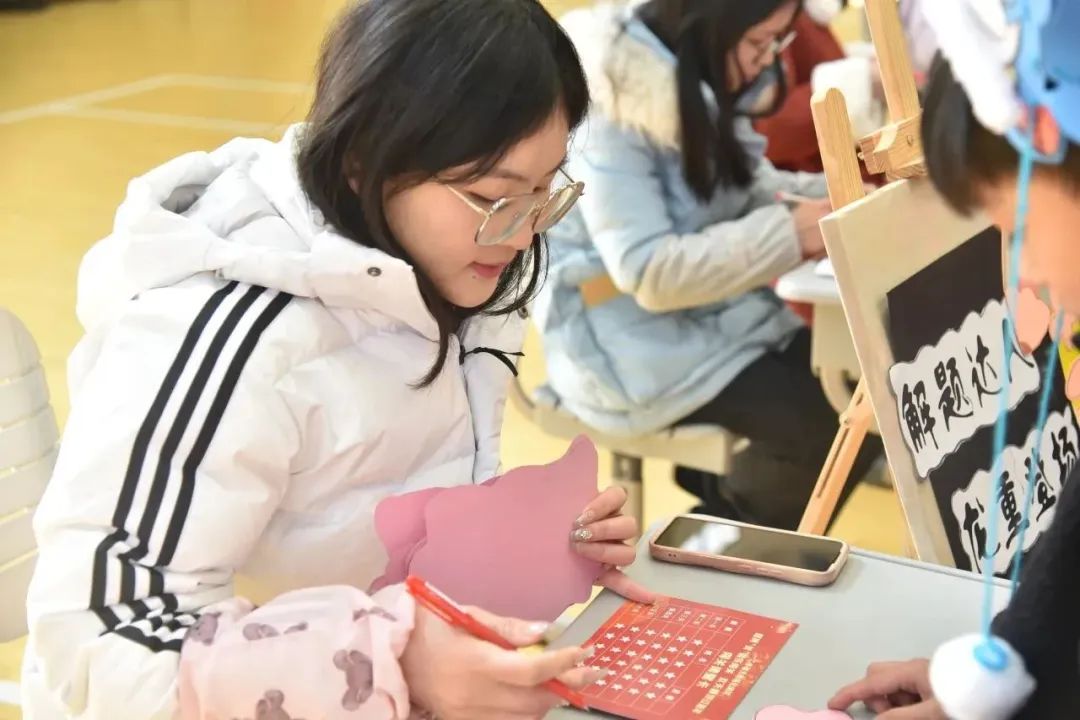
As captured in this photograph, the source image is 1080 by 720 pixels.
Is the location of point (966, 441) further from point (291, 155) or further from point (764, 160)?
point (764, 160)

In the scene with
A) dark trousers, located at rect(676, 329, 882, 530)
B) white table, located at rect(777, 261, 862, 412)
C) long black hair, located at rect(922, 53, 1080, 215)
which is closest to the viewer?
long black hair, located at rect(922, 53, 1080, 215)

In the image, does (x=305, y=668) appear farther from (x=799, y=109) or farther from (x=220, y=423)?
(x=799, y=109)

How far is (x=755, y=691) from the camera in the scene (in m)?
0.99

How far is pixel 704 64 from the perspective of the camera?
2002mm

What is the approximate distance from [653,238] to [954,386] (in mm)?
830

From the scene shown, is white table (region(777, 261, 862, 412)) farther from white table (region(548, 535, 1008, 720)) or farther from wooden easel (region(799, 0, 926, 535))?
white table (region(548, 535, 1008, 720))

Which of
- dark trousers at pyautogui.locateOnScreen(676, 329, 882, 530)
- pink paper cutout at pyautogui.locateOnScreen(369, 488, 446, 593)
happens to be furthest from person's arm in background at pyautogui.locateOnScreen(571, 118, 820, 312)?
pink paper cutout at pyautogui.locateOnScreen(369, 488, 446, 593)

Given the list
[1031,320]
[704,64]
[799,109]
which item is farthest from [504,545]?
[799,109]

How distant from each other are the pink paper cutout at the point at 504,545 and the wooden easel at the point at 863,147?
38 centimetres

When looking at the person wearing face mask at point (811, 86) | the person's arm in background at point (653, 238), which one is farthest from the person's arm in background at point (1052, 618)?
the person wearing face mask at point (811, 86)

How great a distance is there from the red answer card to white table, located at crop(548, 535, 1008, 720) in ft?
0.04

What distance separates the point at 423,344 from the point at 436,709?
1.26 ft

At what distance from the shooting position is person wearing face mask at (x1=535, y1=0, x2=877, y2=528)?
6.51ft

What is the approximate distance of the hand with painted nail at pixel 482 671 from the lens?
2.87 ft
